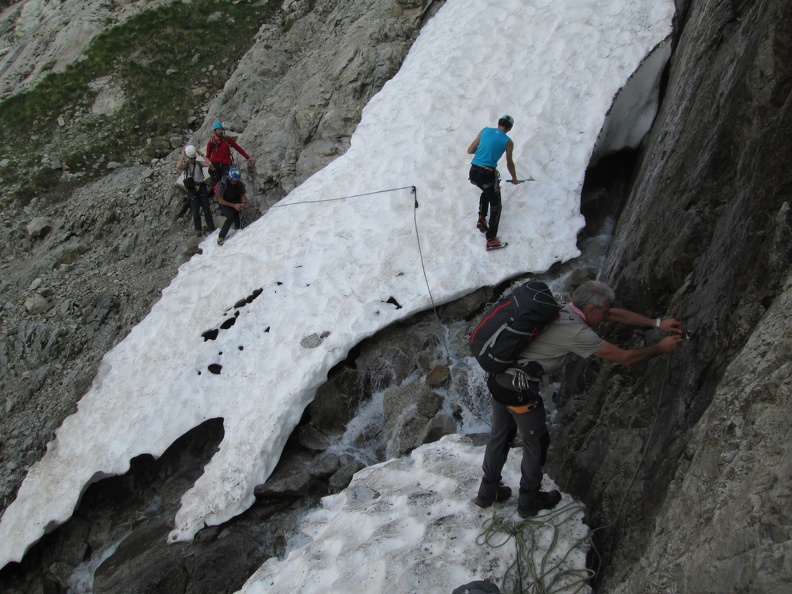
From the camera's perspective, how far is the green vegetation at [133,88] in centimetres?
1895

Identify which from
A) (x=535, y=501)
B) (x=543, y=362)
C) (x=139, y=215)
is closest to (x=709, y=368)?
(x=543, y=362)

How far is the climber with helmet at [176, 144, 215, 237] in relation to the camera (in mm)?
14234

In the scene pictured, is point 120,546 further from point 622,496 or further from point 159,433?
point 622,496

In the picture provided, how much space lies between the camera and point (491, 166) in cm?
1030

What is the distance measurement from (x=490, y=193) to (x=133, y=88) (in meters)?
15.5

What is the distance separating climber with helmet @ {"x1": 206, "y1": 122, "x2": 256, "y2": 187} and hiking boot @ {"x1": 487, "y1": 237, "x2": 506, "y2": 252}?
22.7 feet

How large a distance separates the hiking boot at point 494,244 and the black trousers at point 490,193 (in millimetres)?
70

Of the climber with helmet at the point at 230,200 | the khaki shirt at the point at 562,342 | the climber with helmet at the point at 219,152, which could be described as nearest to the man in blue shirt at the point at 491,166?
the khaki shirt at the point at 562,342

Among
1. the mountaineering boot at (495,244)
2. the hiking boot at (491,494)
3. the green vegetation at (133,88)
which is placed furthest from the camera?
the green vegetation at (133,88)

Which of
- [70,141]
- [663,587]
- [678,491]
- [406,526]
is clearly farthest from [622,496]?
[70,141]

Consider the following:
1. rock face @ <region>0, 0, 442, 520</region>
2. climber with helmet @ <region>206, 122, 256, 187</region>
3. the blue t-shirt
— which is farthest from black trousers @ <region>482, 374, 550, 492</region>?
climber with helmet @ <region>206, 122, 256, 187</region>

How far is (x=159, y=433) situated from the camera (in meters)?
10.1

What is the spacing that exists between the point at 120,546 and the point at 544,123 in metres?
10.6

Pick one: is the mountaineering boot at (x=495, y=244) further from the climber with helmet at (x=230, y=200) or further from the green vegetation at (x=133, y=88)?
the green vegetation at (x=133, y=88)
